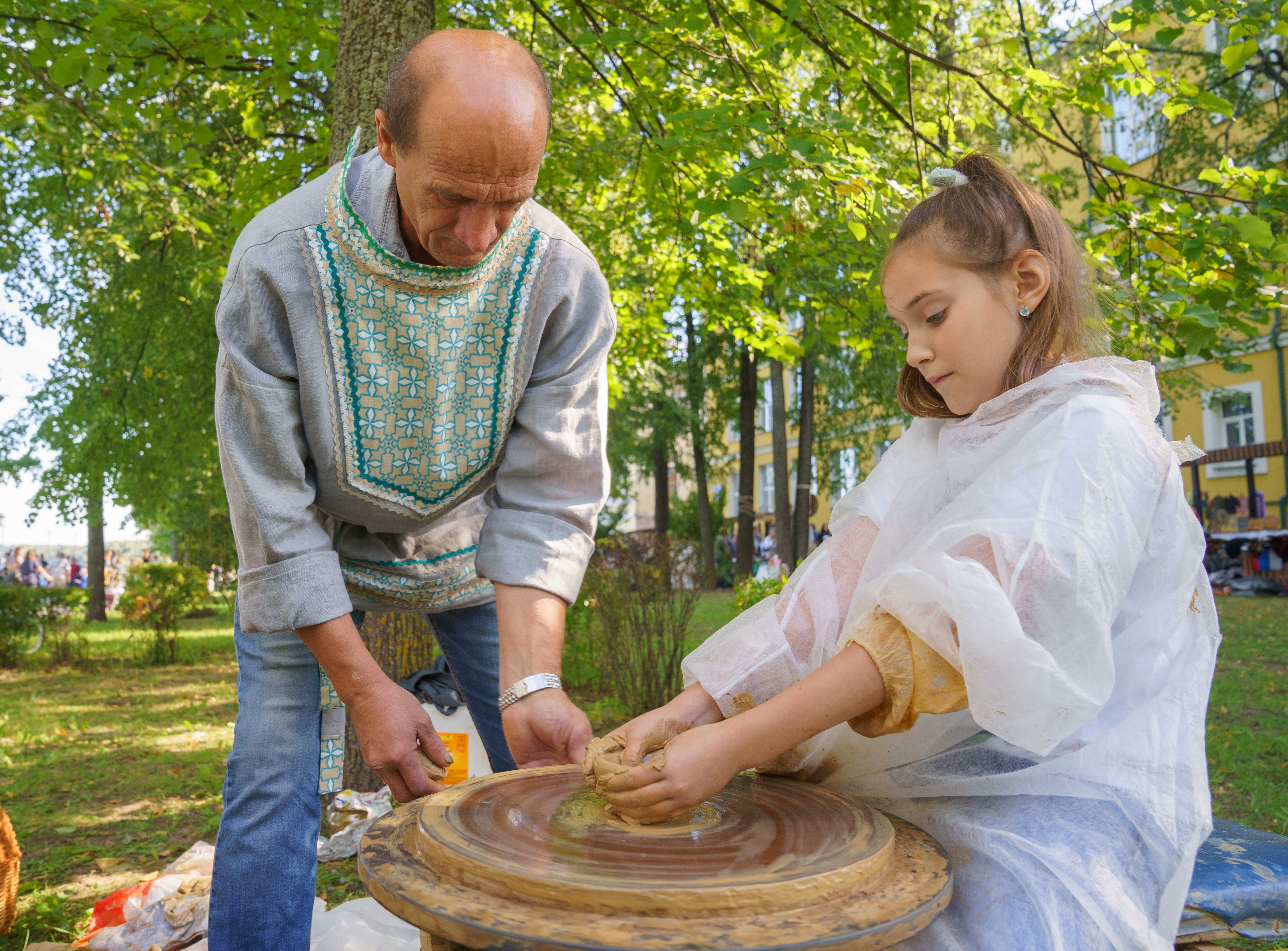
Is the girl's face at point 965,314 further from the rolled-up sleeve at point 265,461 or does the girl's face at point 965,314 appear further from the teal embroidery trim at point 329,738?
the teal embroidery trim at point 329,738

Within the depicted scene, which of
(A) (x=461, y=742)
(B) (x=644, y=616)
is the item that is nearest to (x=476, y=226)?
(A) (x=461, y=742)

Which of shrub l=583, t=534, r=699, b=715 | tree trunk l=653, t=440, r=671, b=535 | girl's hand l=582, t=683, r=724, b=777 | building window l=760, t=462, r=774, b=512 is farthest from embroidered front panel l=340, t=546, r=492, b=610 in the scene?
building window l=760, t=462, r=774, b=512

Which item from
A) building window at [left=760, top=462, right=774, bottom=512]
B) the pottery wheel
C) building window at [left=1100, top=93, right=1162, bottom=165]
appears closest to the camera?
the pottery wheel

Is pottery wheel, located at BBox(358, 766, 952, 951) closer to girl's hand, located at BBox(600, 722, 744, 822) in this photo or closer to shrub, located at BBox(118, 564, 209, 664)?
girl's hand, located at BBox(600, 722, 744, 822)

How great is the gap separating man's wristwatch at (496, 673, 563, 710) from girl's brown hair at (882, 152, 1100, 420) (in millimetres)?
965

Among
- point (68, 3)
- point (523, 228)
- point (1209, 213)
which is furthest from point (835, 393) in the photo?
point (523, 228)

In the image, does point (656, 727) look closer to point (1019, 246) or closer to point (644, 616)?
point (1019, 246)

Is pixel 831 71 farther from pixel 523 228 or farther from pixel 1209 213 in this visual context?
pixel 523 228

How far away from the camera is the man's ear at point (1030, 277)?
5.55 feet

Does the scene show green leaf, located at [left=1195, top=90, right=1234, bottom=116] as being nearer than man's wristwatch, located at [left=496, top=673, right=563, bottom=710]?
No

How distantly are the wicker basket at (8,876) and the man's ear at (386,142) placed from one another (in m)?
2.53

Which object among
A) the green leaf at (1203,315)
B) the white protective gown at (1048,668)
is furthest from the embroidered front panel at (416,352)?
the green leaf at (1203,315)

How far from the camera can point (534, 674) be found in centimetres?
187

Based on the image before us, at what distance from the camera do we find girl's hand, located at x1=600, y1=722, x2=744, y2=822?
1.32 meters
